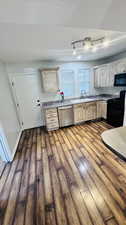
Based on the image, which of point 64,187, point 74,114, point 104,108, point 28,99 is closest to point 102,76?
point 104,108

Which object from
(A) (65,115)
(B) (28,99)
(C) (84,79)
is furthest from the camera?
(C) (84,79)

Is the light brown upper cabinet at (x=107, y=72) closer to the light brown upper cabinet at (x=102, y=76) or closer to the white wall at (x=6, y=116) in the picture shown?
the light brown upper cabinet at (x=102, y=76)

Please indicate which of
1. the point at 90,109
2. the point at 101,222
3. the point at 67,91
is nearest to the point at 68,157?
the point at 101,222

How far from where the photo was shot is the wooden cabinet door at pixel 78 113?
3819mm

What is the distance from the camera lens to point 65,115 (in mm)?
3812

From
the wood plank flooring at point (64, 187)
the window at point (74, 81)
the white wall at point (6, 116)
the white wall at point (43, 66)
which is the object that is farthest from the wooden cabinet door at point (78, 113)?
the white wall at point (6, 116)

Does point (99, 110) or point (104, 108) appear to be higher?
point (104, 108)

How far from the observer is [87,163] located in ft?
6.95

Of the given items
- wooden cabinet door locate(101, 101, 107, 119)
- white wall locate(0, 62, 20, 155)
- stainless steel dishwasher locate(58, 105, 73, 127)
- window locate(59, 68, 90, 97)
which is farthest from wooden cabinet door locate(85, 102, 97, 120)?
white wall locate(0, 62, 20, 155)

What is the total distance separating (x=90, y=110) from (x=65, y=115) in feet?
3.37

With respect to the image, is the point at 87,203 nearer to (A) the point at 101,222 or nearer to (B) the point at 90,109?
(A) the point at 101,222

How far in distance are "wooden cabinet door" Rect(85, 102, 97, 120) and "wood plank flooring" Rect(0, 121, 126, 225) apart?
4.37 ft

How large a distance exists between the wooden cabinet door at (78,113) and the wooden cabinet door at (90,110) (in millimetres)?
218

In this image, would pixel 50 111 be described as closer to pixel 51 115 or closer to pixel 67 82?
pixel 51 115
